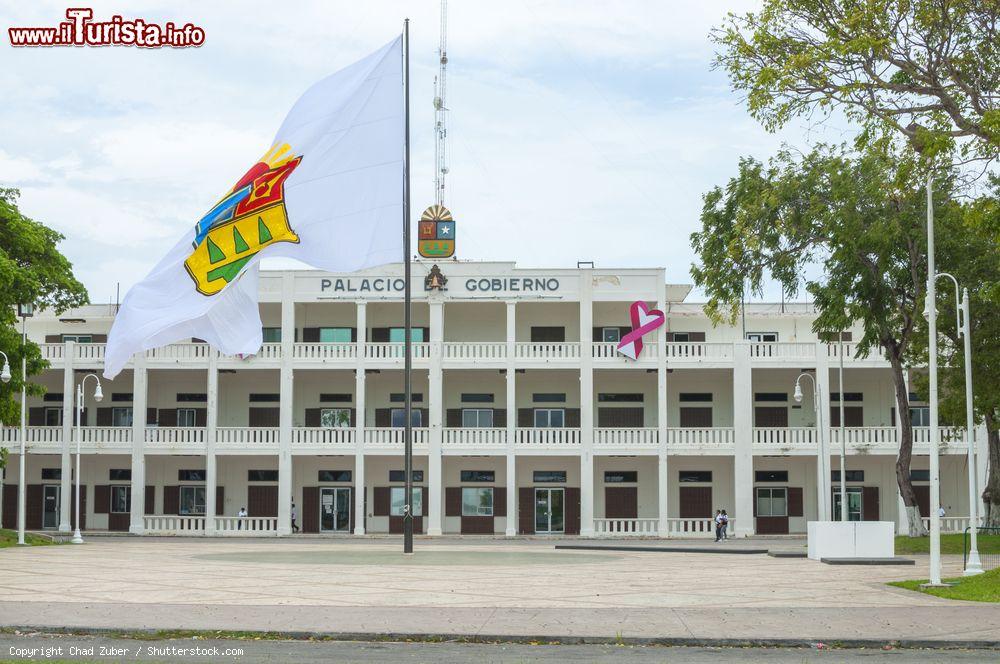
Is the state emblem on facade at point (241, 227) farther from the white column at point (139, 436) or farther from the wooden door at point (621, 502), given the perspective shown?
the wooden door at point (621, 502)

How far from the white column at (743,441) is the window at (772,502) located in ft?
8.53

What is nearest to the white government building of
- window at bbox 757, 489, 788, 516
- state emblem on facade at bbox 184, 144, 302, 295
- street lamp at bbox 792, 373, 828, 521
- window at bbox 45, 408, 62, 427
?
window at bbox 757, 489, 788, 516

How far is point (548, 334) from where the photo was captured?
52.2m

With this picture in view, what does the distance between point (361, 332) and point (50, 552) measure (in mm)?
18789

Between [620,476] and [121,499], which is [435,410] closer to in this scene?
[620,476]

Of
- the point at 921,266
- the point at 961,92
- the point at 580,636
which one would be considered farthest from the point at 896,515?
the point at 580,636

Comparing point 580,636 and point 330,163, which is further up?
point 330,163

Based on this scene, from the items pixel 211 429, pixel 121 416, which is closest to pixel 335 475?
pixel 211 429

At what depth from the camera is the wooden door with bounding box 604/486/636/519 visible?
5169cm

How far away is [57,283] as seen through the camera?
42562mm

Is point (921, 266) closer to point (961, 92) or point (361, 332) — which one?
point (961, 92)

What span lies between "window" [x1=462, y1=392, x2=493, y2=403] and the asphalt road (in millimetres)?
37979

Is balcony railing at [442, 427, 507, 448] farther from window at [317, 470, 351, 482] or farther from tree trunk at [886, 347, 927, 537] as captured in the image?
tree trunk at [886, 347, 927, 537]

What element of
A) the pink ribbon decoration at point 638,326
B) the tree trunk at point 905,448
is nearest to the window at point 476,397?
the pink ribbon decoration at point 638,326
